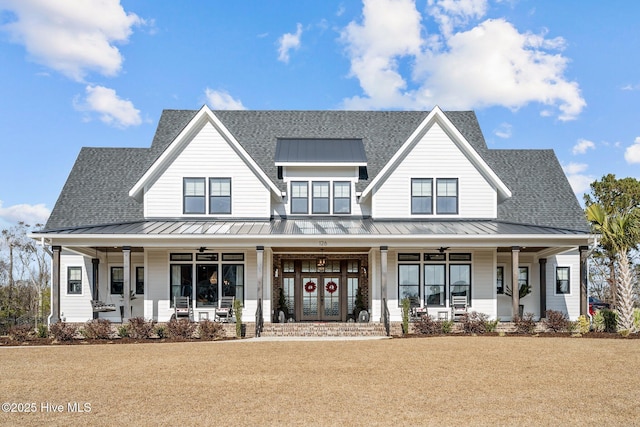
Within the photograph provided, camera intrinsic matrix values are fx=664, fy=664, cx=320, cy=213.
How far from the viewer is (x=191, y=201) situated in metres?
25.7

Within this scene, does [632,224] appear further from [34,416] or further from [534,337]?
[34,416]

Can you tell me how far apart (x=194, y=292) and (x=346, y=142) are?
29.4ft

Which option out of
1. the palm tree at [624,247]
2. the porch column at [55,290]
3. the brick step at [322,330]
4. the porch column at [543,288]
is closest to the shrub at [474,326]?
the brick step at [322,330]

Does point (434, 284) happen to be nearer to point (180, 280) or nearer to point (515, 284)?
point (515, 284)

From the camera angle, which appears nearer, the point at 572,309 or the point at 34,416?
the point at 34,416

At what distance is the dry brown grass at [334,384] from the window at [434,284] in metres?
7.73

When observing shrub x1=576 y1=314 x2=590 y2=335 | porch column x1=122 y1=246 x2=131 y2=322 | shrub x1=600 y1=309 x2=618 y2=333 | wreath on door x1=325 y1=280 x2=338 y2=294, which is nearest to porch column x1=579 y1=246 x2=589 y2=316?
shrub x1=600 y1=309 x2=618 y2=333

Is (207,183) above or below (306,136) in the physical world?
below

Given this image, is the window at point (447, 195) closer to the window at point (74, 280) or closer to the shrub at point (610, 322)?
the shrub at point (610, 322)

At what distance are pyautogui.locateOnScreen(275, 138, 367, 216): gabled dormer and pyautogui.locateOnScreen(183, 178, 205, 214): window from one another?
3292 millimetres

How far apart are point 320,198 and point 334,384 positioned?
1536 cm

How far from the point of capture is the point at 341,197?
1054 inches

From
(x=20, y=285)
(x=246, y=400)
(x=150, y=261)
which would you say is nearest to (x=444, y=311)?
(x=150, y=261)

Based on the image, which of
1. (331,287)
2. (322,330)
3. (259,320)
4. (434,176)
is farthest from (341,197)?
(259,320)
